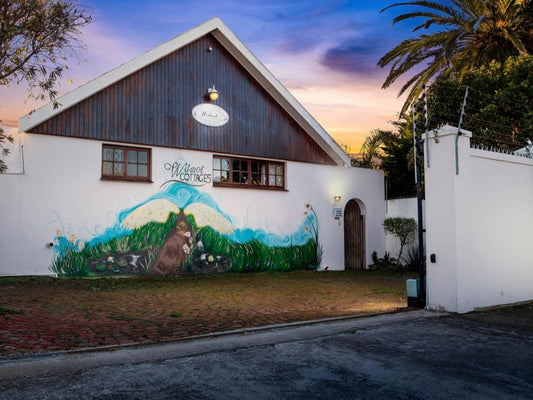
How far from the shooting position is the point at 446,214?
693 cm

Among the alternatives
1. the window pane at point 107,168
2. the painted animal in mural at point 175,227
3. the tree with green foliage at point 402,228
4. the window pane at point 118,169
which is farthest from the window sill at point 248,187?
the tree with green foliage at point 402,228

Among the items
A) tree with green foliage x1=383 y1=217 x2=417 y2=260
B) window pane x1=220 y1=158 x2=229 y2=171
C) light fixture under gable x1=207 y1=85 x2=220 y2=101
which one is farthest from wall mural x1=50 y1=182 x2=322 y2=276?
tree with green foliage x1=383 y1=217 x2=417 y2=260

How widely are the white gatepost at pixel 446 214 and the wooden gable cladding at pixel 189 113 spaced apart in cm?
714

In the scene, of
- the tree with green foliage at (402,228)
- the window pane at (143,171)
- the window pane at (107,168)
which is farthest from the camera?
the tree with green foliage at (402,228)

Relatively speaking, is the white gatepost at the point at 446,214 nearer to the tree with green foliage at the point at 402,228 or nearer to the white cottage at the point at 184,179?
the white cottage at the point at 184,179

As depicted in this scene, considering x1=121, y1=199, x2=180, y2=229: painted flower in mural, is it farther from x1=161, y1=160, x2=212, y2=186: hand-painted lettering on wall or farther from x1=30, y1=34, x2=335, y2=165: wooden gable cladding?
x1=30, y1=34, x2=335, y2=165: wooden gable cladding

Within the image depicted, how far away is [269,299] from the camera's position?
8375 millimetres

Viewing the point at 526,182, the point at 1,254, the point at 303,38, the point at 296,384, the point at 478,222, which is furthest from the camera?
the point at 303,38

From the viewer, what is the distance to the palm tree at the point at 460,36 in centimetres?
1577

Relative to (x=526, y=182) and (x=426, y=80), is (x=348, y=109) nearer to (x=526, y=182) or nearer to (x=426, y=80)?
(x=426, y=80)

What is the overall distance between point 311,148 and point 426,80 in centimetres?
575

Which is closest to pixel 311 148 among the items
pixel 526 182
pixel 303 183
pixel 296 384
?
pixel 303 183

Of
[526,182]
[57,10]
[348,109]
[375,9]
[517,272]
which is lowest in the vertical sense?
[517,272]

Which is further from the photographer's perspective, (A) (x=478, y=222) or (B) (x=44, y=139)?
(B) (x=44, y=139)
